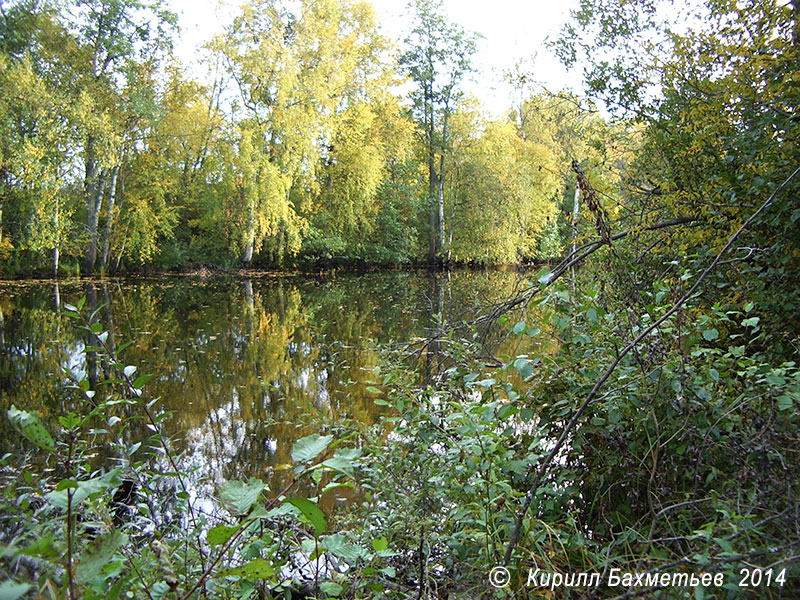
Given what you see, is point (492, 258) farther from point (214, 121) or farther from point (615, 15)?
point (615, 15)

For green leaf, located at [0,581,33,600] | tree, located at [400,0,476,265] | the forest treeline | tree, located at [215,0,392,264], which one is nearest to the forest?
green leaf, located at [0,581,33,600]

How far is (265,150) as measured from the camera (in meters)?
22.1

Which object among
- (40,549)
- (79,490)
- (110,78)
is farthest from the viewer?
(110,78)

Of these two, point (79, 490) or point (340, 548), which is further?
point (340, 548)

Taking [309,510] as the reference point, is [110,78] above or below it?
above

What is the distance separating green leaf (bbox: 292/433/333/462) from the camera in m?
1.12

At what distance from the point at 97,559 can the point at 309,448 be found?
41 cm

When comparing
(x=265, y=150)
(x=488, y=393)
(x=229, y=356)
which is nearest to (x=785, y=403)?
(x=488, y=393)

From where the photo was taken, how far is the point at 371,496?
2770mm

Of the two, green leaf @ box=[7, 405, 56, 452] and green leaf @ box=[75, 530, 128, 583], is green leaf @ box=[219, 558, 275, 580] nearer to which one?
green leaf @ box=[75, 530, 128, 583]

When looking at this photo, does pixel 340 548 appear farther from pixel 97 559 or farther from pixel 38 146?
pixel 38 146

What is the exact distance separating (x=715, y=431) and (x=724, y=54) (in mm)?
3131

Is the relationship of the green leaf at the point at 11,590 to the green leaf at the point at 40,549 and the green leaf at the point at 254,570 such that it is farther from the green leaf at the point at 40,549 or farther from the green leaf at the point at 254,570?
the green leaf at the point at 254,570

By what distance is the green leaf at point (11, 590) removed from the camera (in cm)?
64
